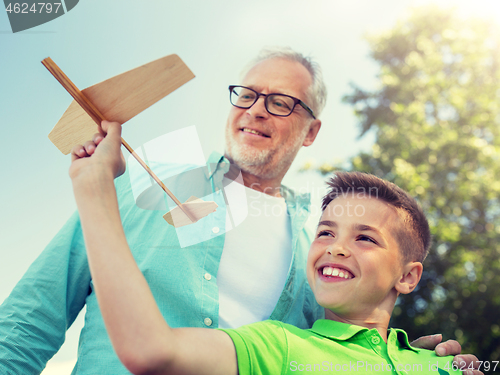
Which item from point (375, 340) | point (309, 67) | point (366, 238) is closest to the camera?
point (375, 340)

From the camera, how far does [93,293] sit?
172 centimetres

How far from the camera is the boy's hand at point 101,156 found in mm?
975

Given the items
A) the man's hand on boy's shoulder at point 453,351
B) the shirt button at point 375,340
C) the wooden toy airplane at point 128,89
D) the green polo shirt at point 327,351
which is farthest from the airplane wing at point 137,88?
the man's hand on boy's shoulder at point 453,351

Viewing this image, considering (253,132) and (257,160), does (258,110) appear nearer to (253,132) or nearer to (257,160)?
(253,132)

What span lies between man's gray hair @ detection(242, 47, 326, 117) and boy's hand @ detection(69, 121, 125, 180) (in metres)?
1.71

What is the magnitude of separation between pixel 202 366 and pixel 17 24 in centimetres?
197

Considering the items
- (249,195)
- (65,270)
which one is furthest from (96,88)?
(249,195)

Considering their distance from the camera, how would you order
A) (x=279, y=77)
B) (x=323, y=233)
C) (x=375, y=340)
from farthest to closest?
(x=279, y=77)
(x=323, y=233)
(x=375, y=340)

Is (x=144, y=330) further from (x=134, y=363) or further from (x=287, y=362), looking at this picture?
(x=287, y=362)

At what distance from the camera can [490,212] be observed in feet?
22.8

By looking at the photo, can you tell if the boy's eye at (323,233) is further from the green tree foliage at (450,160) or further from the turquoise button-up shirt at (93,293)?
the green tree foliage at (450,160)

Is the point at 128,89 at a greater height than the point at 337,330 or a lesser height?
greater

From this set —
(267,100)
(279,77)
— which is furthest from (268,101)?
(279,77)

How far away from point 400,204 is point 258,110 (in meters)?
1.02
